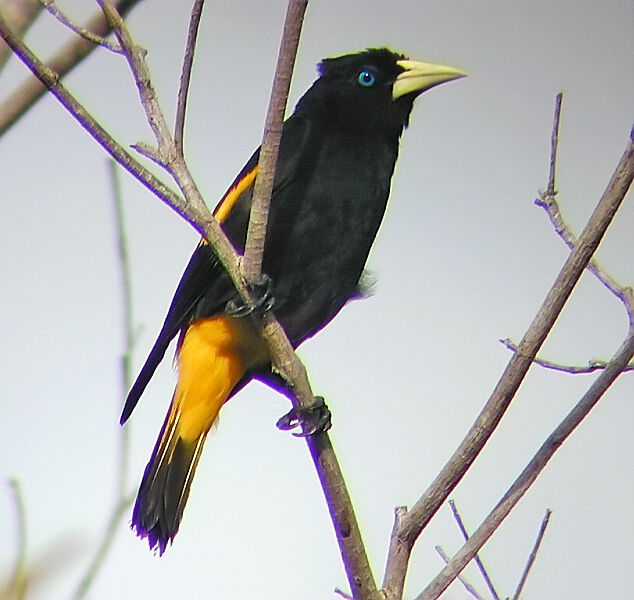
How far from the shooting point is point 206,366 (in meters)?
2.46

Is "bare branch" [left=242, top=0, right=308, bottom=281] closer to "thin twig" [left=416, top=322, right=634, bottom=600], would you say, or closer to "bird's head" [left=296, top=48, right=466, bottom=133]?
"thin twig" [left=416, top=322, right=634, bottom=600]

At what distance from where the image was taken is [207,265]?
2418mm

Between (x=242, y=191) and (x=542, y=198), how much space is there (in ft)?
2.73

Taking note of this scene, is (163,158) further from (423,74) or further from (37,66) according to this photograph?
(423,74)

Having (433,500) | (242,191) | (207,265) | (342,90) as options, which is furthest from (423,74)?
(433,500)

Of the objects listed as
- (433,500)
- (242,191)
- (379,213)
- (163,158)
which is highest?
(379,213)

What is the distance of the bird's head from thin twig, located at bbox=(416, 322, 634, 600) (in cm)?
122

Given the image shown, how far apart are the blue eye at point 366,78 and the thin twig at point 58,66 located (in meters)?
1.47

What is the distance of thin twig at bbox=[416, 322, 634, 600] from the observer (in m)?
1.75

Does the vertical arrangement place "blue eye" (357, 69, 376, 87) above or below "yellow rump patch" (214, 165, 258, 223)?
above

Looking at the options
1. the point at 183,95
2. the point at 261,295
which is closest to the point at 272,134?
the point at 183,95

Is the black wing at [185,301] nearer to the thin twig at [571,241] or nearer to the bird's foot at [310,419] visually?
the bird's foot at [310,419]

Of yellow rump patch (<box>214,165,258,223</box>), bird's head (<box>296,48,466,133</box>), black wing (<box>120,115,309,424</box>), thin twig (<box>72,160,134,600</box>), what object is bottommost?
thin twig (<box>72,160,134,600</box>)

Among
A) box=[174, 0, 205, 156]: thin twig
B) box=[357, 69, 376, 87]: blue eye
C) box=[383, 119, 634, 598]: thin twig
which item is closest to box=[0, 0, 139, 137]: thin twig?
box=[174, 0, 205, 156]: thin twig
